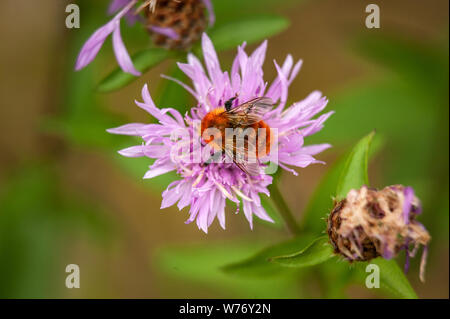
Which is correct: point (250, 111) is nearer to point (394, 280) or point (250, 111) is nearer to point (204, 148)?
point (204, 148)

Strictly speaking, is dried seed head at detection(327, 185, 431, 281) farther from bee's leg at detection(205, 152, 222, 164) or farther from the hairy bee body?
bee's leg at detection(205, 152, 222, 164)

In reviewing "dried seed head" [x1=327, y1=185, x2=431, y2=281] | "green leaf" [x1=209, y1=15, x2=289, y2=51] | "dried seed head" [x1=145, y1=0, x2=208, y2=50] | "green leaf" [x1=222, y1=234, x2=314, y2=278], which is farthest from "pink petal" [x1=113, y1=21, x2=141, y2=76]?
"dried seed head" [x1=327, y1=185, x2=431, y2=281]

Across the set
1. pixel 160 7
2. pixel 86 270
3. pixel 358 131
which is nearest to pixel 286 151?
pixel 160 7

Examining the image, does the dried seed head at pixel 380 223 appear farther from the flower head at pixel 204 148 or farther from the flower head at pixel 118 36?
the flower head at pixel 118 36

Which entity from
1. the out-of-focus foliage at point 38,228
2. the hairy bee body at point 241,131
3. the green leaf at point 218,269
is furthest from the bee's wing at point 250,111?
the out-of-focus foliage at point 38,228

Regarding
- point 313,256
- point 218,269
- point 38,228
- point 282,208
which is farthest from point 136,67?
point 38,228

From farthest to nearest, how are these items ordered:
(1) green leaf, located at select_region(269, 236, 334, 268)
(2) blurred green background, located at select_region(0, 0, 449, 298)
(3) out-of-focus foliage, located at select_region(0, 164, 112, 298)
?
(3) out-of-focus foliage, located at select_region(0, 164, 112, 298) → (2) blurred green background, located at select_region(0, 0, 449, 298) → (1) green leaf, located at select_region(269, 236, 334, 268)
